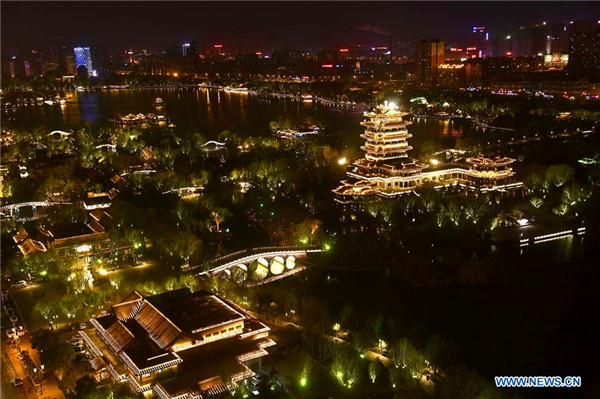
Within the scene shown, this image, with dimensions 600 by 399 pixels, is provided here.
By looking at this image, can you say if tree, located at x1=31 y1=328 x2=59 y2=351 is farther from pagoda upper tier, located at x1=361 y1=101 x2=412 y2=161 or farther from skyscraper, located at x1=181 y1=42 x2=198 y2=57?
skyscraper, located at x1=181 y1=42 x2=198 y2=57

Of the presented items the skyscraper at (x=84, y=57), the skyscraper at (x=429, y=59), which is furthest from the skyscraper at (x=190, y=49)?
the skyscraper at (x=429, y=59)

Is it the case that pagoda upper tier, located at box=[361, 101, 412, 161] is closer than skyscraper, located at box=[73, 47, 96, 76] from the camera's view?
Yes

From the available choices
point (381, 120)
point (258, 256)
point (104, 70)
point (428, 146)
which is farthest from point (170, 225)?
point (104, 70)

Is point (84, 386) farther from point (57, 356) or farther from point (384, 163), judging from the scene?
point (384, 163)

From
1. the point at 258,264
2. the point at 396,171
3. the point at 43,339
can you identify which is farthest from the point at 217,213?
the point at 43,339

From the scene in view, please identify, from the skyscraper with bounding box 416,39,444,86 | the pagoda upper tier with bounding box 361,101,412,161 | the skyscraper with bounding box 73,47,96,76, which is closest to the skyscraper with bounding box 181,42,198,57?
the skyscraper with bounding box 73,47,96,76

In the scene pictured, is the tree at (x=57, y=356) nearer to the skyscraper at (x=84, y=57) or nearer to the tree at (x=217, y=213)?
the tree at (x=217, y=213)

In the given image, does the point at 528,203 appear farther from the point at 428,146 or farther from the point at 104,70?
the point at 104,70
